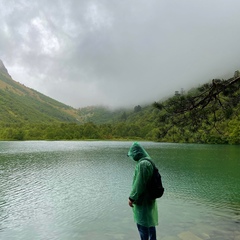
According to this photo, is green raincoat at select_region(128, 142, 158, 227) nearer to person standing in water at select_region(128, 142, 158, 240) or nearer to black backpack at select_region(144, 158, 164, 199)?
person standing in water at select_region(128, 142, 158, 240)

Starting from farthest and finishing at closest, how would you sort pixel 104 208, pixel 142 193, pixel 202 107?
pixel 104 208, pixel 202 107, pixel 142 193

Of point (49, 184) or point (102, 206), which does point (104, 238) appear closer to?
point (102, 206)

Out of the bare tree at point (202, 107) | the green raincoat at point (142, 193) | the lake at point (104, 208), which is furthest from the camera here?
the lake at point (104, 208)

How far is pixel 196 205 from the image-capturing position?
59.4 feet

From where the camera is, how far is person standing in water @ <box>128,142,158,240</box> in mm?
6508

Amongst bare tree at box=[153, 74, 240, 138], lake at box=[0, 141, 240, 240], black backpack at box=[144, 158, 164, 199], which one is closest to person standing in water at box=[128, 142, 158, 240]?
black backpack at box=[144, 158, 164, 199]

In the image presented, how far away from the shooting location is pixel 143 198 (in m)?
6.70

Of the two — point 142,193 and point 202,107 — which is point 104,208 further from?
point 142,193

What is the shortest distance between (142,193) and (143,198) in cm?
17

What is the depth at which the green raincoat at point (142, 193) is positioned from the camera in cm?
650

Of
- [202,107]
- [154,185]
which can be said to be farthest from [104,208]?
[154,185]

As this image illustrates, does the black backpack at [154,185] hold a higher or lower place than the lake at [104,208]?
higher

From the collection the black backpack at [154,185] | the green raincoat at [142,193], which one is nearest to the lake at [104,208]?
the green raincoat at [142,193]

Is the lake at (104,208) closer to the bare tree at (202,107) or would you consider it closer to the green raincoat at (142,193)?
the bare tree at (202,107)
